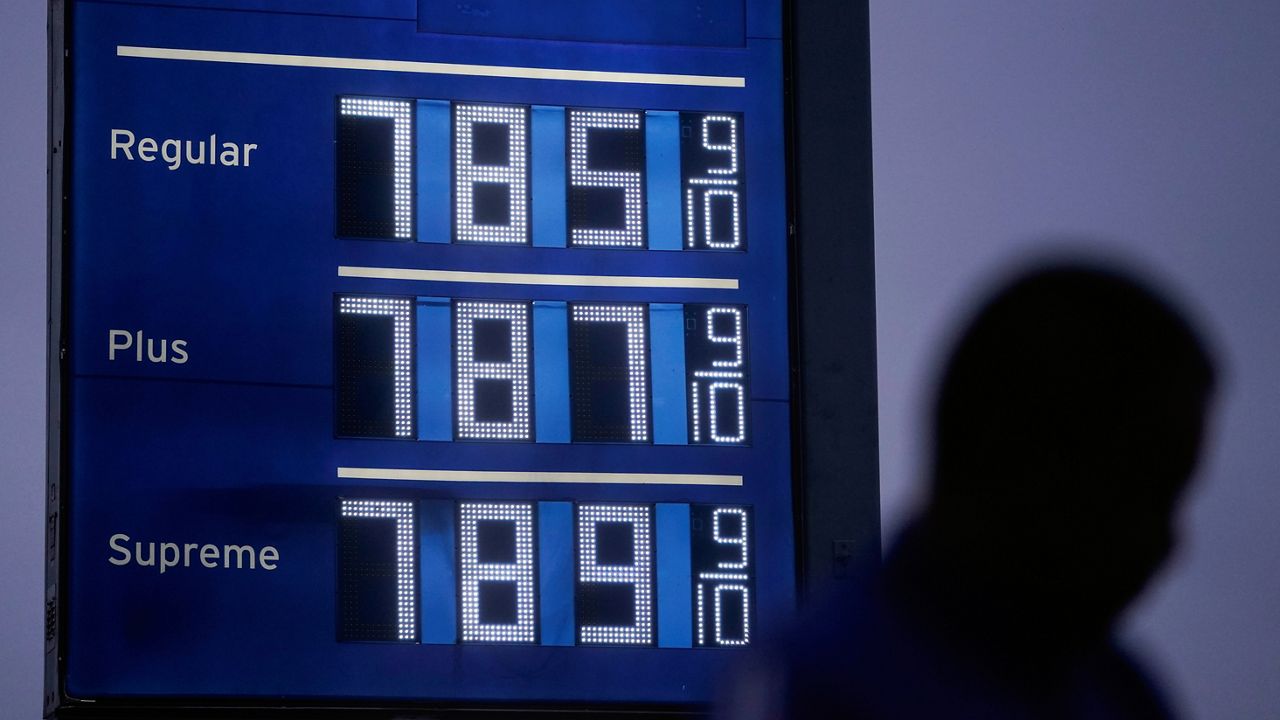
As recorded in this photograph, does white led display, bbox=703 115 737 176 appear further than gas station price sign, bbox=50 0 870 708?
Yes

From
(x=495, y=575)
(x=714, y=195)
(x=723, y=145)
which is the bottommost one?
(x=495, y=575)

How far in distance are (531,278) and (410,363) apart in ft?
1.09

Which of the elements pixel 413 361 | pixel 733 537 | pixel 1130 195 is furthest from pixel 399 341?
pixel 1130 195

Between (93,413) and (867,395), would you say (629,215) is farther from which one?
(93,413)

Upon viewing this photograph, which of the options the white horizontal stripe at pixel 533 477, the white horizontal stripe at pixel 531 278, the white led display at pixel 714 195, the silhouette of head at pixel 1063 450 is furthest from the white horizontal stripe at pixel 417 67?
the silhouette of head at pixel 1063 450

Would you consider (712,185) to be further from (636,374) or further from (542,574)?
(542,574)

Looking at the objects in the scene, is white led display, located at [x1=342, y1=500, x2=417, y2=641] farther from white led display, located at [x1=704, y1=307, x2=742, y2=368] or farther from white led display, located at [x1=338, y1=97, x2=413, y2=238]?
white led display, located at [x1=704, y1=307, x2=742, y2=368]

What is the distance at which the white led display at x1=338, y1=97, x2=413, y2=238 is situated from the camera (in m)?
2.42

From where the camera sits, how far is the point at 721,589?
7.95 feet

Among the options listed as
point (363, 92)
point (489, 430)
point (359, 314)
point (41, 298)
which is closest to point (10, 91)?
point (41, 298)

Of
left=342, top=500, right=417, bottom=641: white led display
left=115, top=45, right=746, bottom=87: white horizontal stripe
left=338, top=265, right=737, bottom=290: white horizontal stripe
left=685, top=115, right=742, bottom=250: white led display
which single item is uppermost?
left=115, top=45, right=746, bottom=87: white horizontal stripe

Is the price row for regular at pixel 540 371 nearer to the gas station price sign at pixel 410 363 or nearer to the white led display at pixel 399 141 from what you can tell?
the gas station price sign at pixel 410 363

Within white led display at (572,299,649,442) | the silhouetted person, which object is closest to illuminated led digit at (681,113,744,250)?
white led display at (572,299,649,442)

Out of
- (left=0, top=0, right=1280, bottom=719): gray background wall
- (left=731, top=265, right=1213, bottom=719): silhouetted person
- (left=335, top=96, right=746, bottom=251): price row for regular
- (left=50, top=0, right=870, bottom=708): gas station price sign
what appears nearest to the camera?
(left=731, top=265, right=1213, bottom=719): silhouetted person
